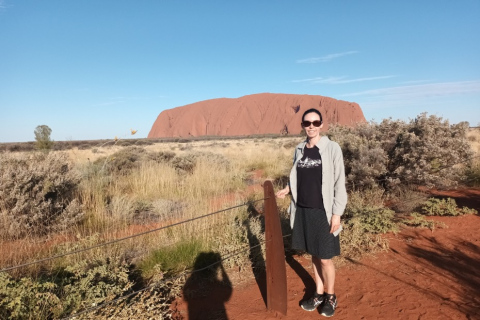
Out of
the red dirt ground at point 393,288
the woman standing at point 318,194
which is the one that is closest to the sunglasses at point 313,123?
the woman standing at point 318,194

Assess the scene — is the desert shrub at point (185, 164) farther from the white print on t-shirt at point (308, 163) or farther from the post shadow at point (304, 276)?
the white print on t-shirt at point (308, 163)

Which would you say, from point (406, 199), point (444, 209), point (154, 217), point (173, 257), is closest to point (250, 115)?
point (154, 217)

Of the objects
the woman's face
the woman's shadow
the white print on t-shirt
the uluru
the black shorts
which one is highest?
the uluru

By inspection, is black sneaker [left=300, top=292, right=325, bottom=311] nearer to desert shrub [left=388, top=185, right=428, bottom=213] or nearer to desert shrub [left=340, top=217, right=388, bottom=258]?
desert shrub [left=340, top=217, right=388, bottom=258]

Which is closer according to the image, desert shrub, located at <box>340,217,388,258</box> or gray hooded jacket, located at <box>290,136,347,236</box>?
gray hooded jacket, located at <box>290,136,347,236</box>

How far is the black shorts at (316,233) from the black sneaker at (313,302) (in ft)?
2.08

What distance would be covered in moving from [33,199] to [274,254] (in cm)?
454

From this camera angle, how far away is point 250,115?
114 metres

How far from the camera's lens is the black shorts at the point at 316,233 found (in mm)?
2592

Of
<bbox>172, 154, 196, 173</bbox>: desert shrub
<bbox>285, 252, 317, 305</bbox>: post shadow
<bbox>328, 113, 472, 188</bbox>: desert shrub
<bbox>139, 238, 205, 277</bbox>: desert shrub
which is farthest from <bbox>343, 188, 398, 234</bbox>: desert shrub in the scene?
<bbox>172, 154, 196, 173</bbox>: desert shrub

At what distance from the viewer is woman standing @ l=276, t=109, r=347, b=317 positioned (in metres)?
2.51

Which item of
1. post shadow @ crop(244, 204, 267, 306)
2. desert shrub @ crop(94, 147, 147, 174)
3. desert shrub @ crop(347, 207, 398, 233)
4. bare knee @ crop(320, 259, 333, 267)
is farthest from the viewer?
desert shrub @ crop(94, 147, 147, 174)

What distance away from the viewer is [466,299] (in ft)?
9.50

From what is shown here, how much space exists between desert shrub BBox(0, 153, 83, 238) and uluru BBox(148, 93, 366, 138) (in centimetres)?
9586
